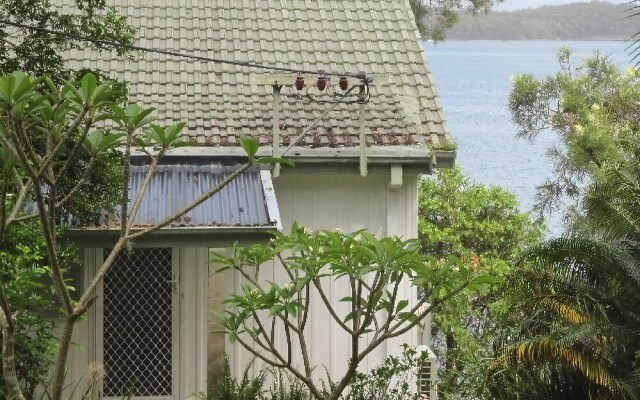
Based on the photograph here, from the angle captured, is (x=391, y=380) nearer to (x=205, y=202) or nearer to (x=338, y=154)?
(x=338, y=154)

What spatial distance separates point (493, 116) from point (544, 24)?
1689cm

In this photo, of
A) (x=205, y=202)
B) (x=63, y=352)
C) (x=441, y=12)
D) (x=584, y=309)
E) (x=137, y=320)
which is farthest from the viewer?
(x=441, y=12)

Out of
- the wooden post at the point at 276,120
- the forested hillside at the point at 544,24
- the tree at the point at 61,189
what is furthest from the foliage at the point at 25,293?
the forested hillside at the point at 544,24

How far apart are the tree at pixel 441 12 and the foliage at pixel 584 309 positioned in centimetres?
1681

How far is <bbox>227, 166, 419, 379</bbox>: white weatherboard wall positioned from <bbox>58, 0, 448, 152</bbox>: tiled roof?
16.6 inches

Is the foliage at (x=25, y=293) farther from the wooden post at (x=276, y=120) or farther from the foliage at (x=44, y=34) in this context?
the wooden post at (x=276, y=120)

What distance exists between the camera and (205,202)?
10062 millimetres

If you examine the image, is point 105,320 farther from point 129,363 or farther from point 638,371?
point 638,371

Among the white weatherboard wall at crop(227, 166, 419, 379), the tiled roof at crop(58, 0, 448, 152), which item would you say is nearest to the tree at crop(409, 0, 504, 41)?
the tiled roof at crop(58, 0, 448, 152)

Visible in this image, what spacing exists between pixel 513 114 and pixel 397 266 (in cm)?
1960

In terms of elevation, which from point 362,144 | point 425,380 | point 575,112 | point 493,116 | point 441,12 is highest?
point 493,116

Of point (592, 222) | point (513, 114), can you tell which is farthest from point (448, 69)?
point (592, 222)

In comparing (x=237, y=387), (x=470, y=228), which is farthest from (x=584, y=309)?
(x=470, y=228)

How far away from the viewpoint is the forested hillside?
34.1m
